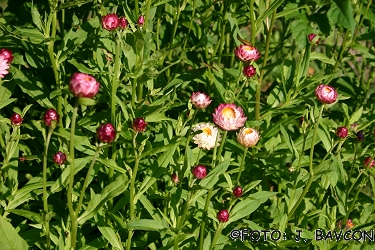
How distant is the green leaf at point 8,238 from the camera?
2549mm

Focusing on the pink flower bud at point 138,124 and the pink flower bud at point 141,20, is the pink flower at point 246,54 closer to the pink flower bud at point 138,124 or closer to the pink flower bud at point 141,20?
the pink flower bud at point 141,20

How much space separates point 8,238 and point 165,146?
85cm

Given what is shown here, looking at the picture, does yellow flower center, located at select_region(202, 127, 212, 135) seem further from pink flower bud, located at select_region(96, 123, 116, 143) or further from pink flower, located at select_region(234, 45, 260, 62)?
pink flower bud, located at select_region(96, 123, 116, 143)

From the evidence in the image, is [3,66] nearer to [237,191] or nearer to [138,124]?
[138,124]

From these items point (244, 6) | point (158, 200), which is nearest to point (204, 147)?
point (158, 200)

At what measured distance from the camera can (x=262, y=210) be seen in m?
3.42

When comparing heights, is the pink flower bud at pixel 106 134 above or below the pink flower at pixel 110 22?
below

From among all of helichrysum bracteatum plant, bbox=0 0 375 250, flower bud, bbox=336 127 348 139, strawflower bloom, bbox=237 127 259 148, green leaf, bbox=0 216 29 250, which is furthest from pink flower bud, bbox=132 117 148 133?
flower bud, bbox=336 127 348 139

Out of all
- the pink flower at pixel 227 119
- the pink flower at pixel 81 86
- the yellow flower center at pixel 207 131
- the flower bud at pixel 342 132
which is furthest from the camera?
the yellow flower center at pixel 207 131

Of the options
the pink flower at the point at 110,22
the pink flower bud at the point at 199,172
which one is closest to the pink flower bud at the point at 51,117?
the pink flower at the point at 110,22

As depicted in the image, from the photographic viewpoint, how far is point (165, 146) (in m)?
2.60

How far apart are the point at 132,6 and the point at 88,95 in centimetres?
182

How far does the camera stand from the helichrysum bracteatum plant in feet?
8.47

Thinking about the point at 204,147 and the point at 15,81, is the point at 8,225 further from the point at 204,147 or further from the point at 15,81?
the point at 204,147
